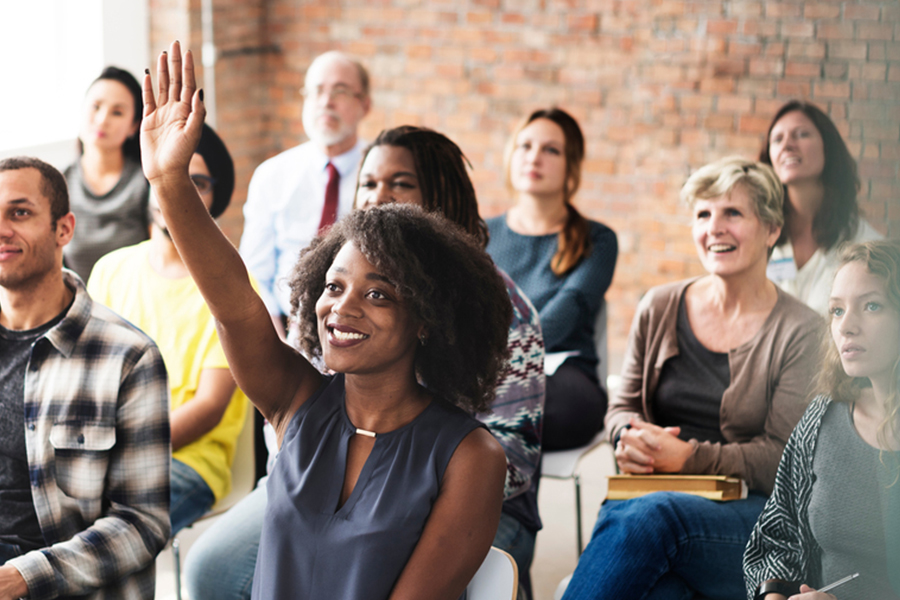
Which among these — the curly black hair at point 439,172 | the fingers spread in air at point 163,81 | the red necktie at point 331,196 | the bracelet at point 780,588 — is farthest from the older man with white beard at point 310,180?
the bracelet at point 780,588

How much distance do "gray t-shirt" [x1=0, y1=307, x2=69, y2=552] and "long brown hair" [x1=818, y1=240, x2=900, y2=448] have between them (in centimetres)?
148

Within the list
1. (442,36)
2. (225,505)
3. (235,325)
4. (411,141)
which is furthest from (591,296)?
(442,36)

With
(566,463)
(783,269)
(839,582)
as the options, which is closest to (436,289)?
(839,582)

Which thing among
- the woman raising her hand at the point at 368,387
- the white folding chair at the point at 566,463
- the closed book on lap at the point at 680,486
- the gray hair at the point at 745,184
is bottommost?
the white folding chair at the point at 566,463

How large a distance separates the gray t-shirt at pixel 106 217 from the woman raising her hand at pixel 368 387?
5.95 ft

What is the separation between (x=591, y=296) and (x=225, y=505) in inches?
48.8

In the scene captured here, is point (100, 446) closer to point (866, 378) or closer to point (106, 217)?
point (866, 378)

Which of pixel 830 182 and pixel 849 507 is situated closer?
pixel 849 507

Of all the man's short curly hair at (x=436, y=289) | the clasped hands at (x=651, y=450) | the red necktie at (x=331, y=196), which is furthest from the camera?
the red necktie at (x=331, y=196)

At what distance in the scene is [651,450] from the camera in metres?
2.24

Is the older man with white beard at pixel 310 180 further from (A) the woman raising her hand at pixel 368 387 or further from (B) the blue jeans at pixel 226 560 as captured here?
(A) the woman raising her hand at pixel 368 387

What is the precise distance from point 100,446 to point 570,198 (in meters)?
1.91

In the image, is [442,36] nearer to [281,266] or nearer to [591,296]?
[281,266]

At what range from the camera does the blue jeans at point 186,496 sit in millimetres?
2416
